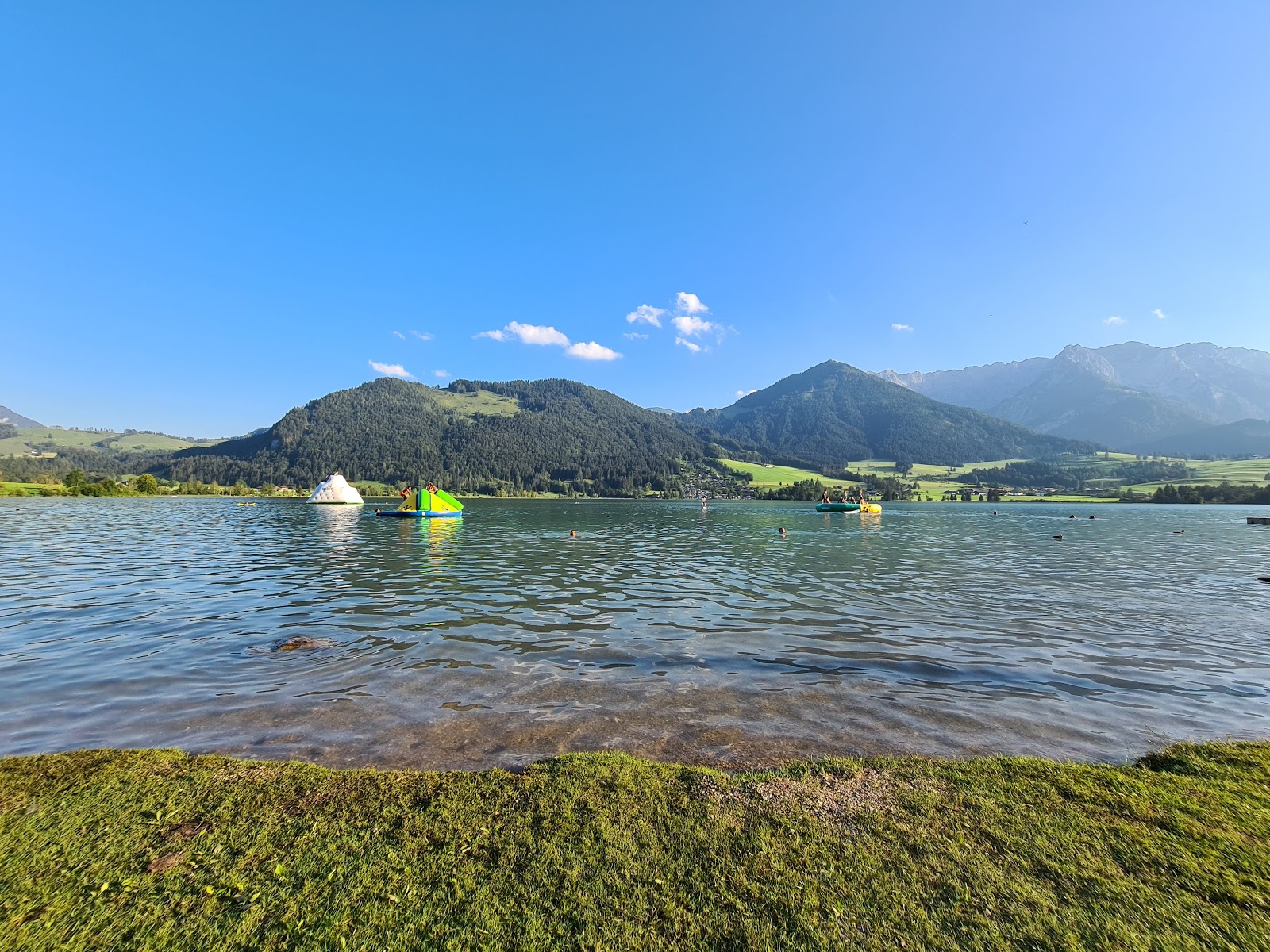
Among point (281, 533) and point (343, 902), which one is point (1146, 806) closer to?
point (343, 902)

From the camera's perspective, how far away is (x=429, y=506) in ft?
264

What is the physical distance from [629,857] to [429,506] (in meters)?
80.5

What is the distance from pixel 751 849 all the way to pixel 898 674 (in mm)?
9675

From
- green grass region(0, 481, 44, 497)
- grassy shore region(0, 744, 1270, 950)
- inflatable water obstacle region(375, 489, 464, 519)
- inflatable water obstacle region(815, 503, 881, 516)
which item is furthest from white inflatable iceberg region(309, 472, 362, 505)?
grassy shore region(0, 744, 1270, 950)

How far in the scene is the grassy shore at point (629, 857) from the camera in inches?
188

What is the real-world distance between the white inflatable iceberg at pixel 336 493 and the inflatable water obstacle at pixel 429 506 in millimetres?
66790

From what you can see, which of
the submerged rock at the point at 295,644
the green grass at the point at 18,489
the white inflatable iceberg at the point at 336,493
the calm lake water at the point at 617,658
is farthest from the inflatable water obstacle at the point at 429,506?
the green grass at the point at 18,489

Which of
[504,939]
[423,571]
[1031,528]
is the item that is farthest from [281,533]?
[1031,528]

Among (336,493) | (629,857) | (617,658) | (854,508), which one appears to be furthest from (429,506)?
(854,508)

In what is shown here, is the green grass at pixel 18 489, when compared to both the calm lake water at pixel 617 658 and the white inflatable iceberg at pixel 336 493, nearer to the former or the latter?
the white inflatable iceberg at pixel 336 493

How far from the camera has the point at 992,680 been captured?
1355cm

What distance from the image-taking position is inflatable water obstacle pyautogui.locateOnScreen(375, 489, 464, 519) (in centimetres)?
8038

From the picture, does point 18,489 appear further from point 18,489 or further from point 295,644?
point 295,644

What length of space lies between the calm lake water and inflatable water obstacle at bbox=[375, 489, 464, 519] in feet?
146
